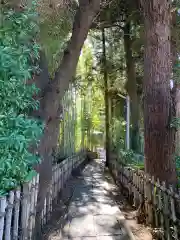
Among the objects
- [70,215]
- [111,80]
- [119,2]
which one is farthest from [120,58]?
[70,215]

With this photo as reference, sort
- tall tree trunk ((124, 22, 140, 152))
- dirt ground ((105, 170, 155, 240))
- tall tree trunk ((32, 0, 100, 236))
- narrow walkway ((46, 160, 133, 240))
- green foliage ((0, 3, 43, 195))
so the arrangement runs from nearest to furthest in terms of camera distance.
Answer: green foliage ((0, 3, 43, 195)) → tall tree trunk ((32, 0, 100, 236)) → narrow walkway ((46, 160, 133, 240)) → dirt ground ((105, 170, 155, 240)) → tall tree trunk ((124, 22, 140, 152))

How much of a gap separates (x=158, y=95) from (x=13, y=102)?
3787 mm

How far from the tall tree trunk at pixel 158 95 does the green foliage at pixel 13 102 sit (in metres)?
3.28

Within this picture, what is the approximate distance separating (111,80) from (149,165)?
44.3 ft

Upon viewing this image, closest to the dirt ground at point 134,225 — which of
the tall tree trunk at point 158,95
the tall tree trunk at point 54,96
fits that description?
the tall tree trunk at point 158,95

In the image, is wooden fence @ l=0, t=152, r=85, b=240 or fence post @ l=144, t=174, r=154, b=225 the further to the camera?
fence post @ l=144, t=174, r=154, b=225

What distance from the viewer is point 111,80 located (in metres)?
18.8

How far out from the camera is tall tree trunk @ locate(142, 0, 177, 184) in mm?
5645

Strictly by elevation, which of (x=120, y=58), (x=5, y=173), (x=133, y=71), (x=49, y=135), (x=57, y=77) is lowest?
(x=5, y=173)

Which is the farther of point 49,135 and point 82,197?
point 82,197

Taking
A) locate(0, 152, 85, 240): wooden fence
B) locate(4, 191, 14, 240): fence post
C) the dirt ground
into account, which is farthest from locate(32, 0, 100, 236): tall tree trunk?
the dirt ground

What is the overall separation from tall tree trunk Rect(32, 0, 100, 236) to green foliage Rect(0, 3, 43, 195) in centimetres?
78

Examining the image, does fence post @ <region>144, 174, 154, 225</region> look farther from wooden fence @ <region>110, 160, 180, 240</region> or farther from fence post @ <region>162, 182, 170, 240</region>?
fence post @ <region>162, 182, 170, 240</region>

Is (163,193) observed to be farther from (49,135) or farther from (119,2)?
(119,2)
